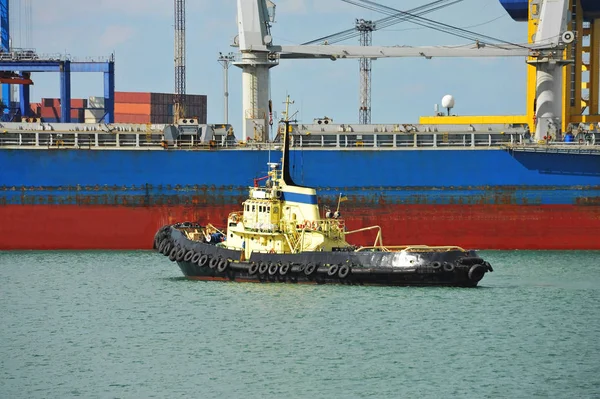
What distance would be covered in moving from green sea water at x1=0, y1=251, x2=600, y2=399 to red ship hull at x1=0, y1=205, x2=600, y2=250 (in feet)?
20.5

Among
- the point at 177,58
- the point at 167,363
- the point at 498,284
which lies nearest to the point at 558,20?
the point at 498,284

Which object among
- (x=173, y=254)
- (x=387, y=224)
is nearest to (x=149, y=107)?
(x=387, y=224)

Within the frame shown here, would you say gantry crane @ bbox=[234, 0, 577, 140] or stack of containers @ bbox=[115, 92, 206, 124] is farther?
stack of containers @ bbox=[115, 92, 206, 124]

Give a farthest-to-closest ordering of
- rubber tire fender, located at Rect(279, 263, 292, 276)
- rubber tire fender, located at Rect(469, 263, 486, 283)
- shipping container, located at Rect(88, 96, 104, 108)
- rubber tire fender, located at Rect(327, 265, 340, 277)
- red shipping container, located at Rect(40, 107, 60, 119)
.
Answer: red shipping container, located at Rect(40, 107, 60, 119) → shipping container, located at Rect(88, 96, 104, 108) → rubber tire fender, located at Rect(279, 263, 292, 276) → rubber tire fender, located at Rect(327, 265, 340, 277) → rubber tire fender, located at Rect(469, 263, 486, 283)

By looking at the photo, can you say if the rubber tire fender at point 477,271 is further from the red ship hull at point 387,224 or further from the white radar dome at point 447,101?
the white radar dome at point 447,101

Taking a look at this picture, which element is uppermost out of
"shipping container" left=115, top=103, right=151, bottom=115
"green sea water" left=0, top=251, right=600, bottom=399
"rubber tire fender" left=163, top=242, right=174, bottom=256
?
"shipping container" left=115, top=103, right=151, bottom=115

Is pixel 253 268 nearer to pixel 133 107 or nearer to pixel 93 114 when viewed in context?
pixel 93 114

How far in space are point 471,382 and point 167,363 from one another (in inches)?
267

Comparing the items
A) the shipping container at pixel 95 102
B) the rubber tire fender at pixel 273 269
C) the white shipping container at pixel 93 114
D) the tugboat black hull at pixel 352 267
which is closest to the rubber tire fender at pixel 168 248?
the tugboat black hull at pixel 352 267

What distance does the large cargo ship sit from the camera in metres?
46.5

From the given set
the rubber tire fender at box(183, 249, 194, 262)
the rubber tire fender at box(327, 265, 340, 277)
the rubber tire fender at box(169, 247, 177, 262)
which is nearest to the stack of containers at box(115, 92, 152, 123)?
the rubber tire fender at box(169, 247, 177, 262)

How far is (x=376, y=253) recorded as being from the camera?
35250 mm

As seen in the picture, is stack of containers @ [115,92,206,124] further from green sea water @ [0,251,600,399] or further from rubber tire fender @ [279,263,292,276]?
rubber tire fender @ [279,263,292,276]

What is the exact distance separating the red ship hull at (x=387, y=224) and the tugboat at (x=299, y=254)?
8.10 metres
